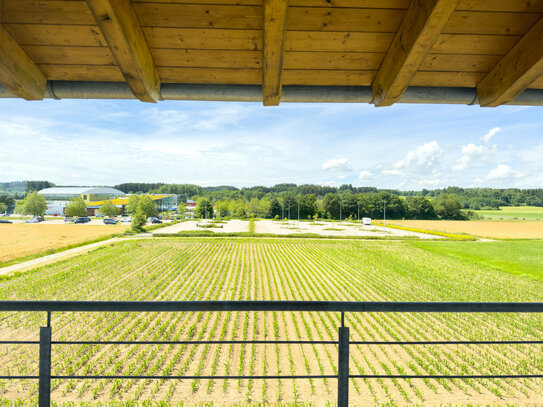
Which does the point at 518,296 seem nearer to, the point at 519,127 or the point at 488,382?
the point at 488,382

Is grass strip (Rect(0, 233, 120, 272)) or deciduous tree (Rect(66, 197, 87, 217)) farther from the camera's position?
deciduous tree (Rect(66, 197, 87, 217))

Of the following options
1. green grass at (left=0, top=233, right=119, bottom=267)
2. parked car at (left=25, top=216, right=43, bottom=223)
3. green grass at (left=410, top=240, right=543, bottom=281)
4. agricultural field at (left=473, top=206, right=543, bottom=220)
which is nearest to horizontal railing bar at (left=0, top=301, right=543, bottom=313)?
green grass at (left=410, top=240, right=543, bottom=281)

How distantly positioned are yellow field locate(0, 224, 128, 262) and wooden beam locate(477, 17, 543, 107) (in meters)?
21.7

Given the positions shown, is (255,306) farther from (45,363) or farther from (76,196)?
(76,196)

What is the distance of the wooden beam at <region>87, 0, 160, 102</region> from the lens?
103cm

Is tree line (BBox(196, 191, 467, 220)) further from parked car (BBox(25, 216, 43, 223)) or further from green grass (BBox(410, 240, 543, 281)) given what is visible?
parked car (BBox(25, 216, 43, 223))

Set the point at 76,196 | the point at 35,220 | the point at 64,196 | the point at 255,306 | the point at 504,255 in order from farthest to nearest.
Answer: the point at 76,196, the point at 64,196, the point at 35,220, the point at 504,255, the point at 255,306

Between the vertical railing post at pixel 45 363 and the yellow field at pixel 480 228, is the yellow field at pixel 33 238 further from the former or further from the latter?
the yellow field at pixel 480 228

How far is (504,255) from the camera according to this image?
18.9 metres

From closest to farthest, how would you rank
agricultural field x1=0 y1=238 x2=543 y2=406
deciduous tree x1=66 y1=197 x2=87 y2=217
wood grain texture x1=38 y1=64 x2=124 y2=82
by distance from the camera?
wood grain texture x1=38 y1=64 x2=124 y2=82 → agricultural field x1=0 y1=238 x2=543 y2=406 → deciduous tree x1=66 y1=197 x2=87 y2=217

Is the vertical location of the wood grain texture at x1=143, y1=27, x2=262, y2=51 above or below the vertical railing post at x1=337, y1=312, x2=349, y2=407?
above

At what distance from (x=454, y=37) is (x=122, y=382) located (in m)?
6.47

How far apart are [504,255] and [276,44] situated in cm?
2490

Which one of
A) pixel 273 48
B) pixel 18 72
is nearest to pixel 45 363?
pixel 18 72
